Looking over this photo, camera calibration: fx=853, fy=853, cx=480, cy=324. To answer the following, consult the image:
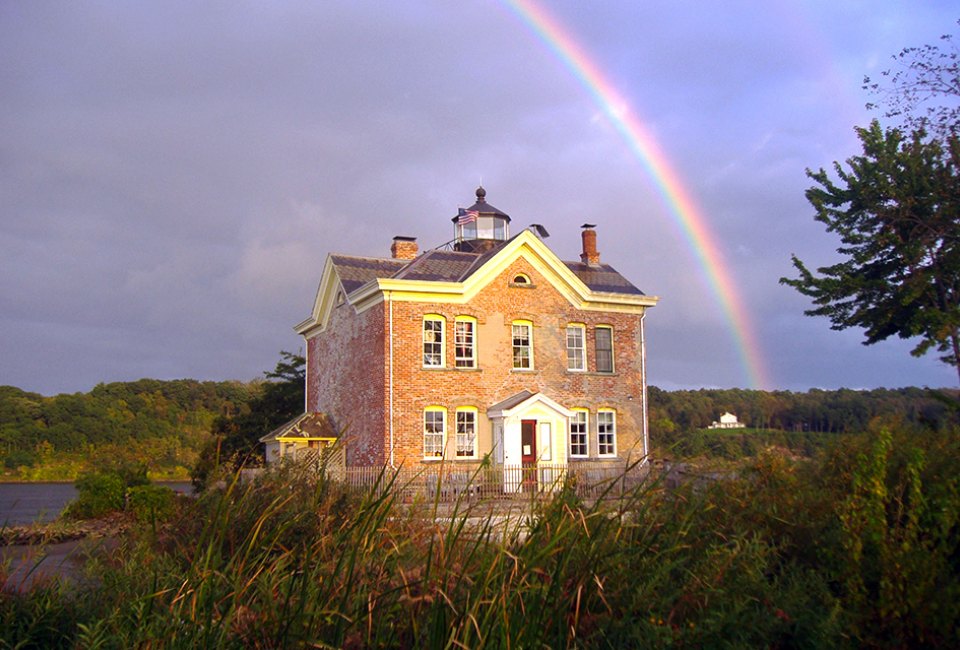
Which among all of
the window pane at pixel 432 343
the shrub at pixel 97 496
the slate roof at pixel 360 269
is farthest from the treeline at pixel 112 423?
the shrub at pixel 97 496

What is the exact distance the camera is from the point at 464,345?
2616 cm

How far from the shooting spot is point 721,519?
Answer: 585cm

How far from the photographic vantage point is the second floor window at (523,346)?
27.0 m

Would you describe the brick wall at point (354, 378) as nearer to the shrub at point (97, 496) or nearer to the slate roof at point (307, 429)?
the slate roof at point (307, 429)

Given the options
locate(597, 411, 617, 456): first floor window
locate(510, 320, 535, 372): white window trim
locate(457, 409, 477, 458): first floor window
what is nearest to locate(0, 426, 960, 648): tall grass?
locate(457, 409, 477, 458): first floor window

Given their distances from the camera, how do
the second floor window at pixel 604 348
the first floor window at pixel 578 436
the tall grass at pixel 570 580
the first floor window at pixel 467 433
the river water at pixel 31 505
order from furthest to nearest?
1. the second floor window at pixel 604 348
2. the first floor window at pixel 578 436
3. the first floor window at pixel 467 433
4. the river water at pixel 31 505
5. the tall grass at pixel 570 580

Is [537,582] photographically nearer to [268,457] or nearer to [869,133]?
[869,133]

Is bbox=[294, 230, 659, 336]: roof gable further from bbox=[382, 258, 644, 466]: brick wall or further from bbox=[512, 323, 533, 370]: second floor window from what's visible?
bbox=[512, 323, 533, 370]: second floor window

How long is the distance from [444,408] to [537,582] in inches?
833

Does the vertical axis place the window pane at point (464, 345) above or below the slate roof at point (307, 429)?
above

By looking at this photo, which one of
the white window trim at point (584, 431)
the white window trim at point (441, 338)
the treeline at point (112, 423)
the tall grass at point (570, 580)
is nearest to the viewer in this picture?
the tall grass at point (570, 580)

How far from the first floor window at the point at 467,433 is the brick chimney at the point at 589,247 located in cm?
855

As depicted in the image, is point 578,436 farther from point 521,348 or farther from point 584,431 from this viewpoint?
point 521,348

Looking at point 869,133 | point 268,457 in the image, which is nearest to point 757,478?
point 869,133
